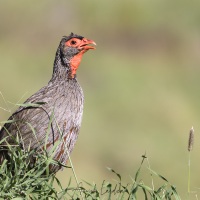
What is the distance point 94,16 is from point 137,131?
510cm

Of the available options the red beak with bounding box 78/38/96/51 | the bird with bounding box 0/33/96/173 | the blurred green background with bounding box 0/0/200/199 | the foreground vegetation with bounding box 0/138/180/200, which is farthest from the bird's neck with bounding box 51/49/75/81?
the blurred green background with bounding box 0/0/200/199

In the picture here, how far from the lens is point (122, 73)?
21672 mm

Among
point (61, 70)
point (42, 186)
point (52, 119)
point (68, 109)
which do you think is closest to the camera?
point (42, 186)

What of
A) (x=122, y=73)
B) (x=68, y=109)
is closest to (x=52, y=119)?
(x=68, y=109)

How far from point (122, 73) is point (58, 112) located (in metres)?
12.9

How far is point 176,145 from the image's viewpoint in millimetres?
19078

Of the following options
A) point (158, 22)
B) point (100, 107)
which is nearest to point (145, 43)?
point (158, 22)

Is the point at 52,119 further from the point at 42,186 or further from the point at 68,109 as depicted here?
the point at 42,186

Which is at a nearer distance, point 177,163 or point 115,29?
point 177,163

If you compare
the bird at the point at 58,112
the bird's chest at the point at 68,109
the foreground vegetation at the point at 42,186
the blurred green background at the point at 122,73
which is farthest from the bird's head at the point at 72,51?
the blurred green background at the point at 122,73

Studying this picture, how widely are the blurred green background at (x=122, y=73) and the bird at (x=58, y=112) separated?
267 inches

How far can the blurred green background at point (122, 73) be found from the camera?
1836cm

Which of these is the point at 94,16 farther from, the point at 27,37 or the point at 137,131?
the point at 137,131

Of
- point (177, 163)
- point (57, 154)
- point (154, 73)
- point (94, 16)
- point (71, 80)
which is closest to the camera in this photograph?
point (57, 154)
